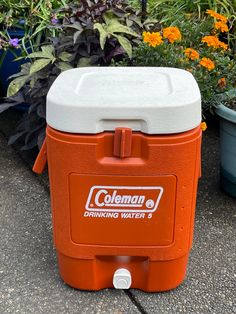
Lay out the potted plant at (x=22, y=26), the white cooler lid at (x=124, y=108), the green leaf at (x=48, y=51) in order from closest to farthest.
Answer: the white cooler lid at (x=124, y=108) < the green leaf at (x=48, y=51) < the potted plant at (x=22, y=26)

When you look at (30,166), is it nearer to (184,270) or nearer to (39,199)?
(39,199)

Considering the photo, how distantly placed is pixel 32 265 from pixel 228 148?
1.17 meters

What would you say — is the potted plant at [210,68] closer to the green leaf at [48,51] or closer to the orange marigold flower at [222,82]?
the orange marigold flower at [222,82]

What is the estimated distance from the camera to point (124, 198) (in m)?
1.78

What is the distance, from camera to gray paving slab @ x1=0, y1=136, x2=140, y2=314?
6.57 ft

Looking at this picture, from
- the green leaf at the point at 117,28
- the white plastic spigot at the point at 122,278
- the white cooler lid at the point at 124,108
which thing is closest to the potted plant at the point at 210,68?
the green leaf at the point at 117,28

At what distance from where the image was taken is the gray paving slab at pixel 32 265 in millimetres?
2004

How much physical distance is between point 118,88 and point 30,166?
4.64 ft

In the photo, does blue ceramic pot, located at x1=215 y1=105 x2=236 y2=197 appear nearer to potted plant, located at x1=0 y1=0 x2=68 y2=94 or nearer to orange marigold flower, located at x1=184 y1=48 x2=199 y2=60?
orange marigold flower, located at x1=184 y1=48 x2=199 y2=60

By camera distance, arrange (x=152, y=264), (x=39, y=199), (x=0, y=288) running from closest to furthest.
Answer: (x=152, y=264) → (x=0, y=288) → (x=39, y=199)

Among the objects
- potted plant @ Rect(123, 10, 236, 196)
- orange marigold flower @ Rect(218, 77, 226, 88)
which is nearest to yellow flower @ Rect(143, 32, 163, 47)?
potted plant @ Rect(123, 10, 236, 196)

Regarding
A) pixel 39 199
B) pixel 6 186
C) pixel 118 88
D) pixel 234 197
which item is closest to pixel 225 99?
pixel 234 197

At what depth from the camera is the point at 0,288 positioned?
2.09 metres

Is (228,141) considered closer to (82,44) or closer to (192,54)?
(192,54)
